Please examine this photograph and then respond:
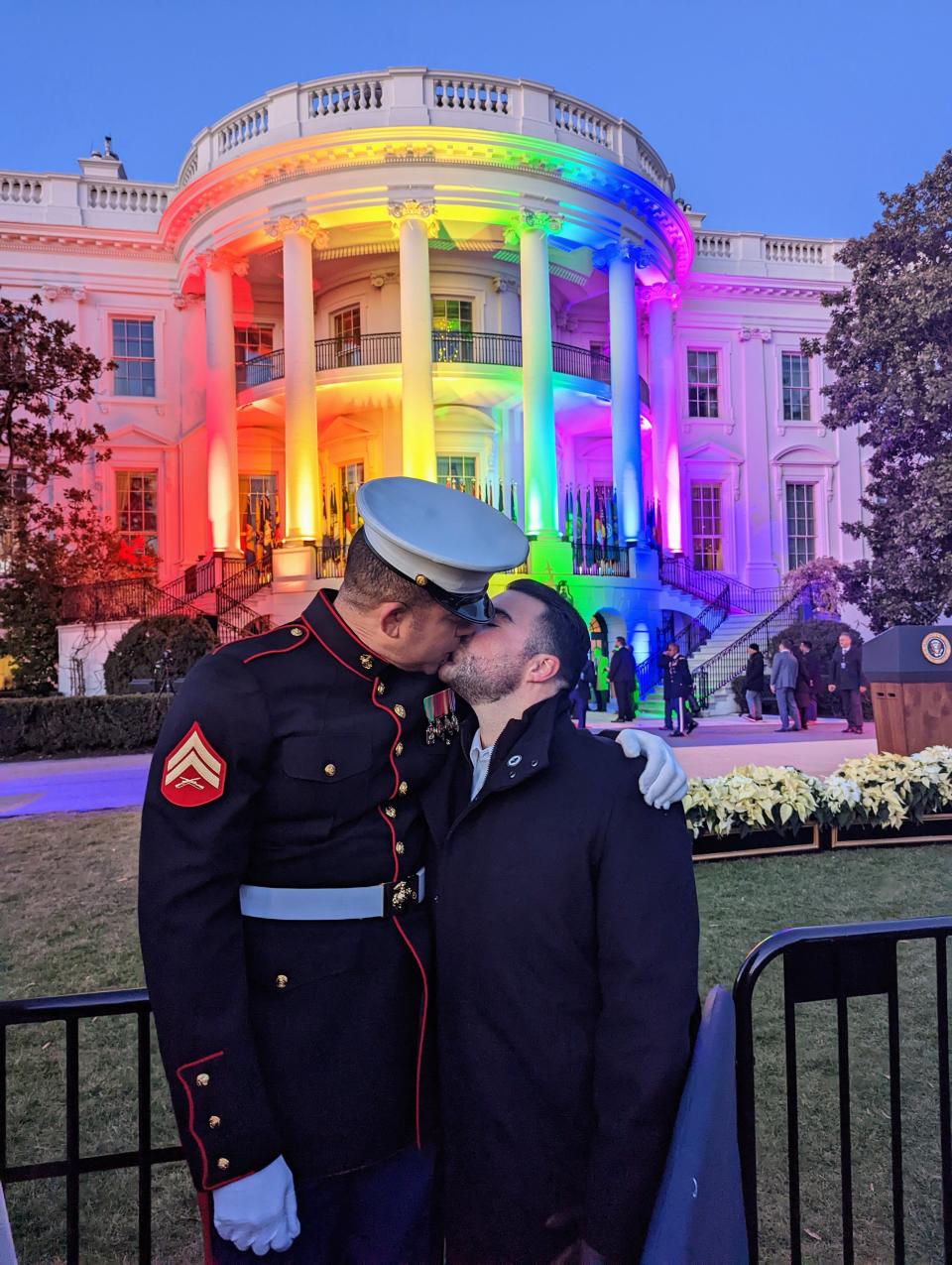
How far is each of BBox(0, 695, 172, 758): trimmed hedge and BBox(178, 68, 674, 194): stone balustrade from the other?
48.5 feet

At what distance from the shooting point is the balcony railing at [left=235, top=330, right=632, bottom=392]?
77.2ft

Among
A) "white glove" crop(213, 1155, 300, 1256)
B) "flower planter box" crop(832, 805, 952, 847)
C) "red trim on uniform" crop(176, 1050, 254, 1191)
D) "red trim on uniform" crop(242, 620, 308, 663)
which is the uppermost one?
"red trim on uniform" crop(242, 620, 308, 663)

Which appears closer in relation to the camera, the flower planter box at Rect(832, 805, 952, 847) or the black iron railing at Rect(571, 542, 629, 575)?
the flower planter box at Rect(832, 805, 952, 847)

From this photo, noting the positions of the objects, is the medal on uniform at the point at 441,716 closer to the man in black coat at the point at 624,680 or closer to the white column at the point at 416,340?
the man in black coat at the point at 624,680

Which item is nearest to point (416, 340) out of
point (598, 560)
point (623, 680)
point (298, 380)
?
point (298, 380)

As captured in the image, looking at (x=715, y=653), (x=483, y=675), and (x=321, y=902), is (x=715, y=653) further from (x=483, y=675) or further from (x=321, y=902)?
(x=321, y=902)

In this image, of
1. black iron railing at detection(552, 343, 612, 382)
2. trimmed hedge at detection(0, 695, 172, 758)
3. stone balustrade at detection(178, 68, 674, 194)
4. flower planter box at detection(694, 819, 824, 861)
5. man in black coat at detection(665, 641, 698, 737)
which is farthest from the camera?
black iron railing at detection(552, 343, 612, 382)

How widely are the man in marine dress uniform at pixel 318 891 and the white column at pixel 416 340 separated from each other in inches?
782

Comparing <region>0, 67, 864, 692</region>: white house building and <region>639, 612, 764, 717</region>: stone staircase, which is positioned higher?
<region>0, 67, 864, 692</region>: white house building

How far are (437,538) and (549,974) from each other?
91cm

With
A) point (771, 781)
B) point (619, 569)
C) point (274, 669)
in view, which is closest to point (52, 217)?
point (619, 569)

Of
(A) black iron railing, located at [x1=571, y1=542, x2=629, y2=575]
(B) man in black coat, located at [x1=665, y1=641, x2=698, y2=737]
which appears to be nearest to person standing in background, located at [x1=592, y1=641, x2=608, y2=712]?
(A) black iron railing, located at [x1=571, y1=542, x2=629, y2=575]

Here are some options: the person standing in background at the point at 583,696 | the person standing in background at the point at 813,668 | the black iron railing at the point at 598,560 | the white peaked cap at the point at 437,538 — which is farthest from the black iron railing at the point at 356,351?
the white peaked cap at the point at 437,538

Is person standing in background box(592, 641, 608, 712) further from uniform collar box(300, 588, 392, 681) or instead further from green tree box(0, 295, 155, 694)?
uniform collar box(300, 588, 392, 681)
